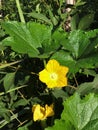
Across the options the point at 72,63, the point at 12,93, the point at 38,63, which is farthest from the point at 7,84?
the point at 72,63

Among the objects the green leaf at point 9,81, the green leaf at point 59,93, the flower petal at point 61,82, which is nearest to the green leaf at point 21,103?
the green leaf at point 9,81

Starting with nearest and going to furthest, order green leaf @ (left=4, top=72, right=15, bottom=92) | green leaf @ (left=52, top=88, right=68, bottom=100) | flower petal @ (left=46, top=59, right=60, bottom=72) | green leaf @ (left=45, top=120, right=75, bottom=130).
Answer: green leaf @ (left=45, top=120, right=75, bottom=130)
flower petal @ (left=46, top=59, right=60, bottom=72)
green leaf @ (left=52, top=88, right=68, bottom=100)
green leaf @ (left=4, top=72, right=15, bottom=92)

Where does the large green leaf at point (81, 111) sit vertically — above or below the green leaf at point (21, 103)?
above

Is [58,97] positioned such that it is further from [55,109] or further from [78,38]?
[78,38]

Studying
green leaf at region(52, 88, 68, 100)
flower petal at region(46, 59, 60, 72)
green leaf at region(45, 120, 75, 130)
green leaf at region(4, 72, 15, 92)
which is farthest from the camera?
green leaf at region(4, 72, 15, 92)

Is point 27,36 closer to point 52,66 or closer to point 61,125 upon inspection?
point 52,66

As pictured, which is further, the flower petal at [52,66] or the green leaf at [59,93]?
the green leaf at [59,93]

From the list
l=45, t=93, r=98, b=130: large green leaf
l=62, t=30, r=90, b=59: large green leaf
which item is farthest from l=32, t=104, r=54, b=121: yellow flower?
l=62, t=30, r=90, b=59: large green leaf

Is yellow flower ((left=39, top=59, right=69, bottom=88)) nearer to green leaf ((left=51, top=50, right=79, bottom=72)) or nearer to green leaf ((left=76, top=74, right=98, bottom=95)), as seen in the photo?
green leaf ((left=51, top=50, right=79, bottom=72))

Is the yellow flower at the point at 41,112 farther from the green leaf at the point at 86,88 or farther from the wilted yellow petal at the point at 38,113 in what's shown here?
the green leaf at the point at 86,88
